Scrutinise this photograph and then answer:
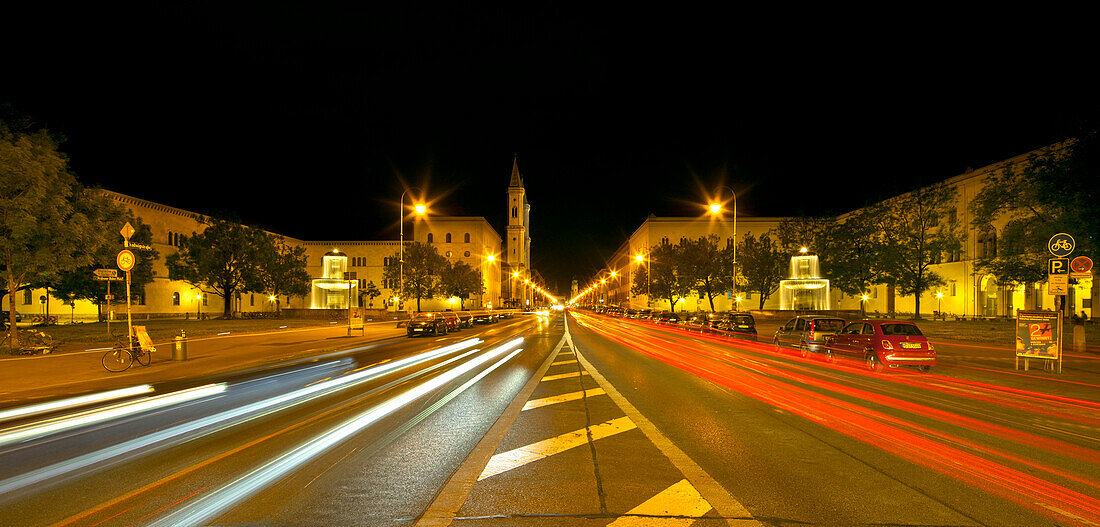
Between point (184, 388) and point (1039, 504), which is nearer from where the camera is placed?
point (1039, 504)

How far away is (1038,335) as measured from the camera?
16297 mm

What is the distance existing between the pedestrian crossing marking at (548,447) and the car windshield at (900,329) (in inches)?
427

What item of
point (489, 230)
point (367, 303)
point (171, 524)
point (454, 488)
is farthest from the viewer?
point (489, 230)

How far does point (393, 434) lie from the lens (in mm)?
8023

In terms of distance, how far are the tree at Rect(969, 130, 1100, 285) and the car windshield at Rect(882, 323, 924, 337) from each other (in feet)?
53.8

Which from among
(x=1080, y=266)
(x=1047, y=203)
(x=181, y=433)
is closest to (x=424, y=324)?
(x=181, y=433)

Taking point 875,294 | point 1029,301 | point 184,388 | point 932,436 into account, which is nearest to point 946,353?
point 932,436

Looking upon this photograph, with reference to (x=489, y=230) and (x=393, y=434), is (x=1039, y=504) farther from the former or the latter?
(x=489, y=230)

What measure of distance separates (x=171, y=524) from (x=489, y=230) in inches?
4772

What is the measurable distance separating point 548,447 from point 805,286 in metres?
54.5

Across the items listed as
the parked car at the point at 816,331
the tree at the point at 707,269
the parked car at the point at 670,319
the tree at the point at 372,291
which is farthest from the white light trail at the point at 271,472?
the tree at the point at 372,291

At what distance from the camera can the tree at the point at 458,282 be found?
77.6 meters

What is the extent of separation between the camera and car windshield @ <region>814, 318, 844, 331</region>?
21.2 metres

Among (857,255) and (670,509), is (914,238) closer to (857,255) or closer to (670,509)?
(857,255)
